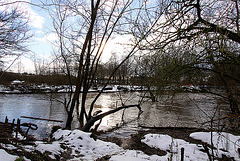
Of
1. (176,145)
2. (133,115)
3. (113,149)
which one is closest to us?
(176,145)

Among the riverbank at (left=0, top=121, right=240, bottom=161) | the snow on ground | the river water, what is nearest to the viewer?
the riverbank at (left=0, top=121, right=240, bottom=161)

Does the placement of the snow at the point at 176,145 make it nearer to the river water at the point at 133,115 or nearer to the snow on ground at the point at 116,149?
the snow on ground at the point at 116,149

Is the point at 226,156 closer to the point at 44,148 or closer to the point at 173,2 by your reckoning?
the point at 173,2

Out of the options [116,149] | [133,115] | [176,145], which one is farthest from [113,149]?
[133,115]

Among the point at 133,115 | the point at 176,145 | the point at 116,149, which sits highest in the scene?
the point at 176,145

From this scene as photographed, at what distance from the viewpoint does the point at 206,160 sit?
3807 mm

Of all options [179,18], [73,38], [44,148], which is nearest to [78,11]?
[73,38]

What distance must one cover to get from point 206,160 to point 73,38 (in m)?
7.06

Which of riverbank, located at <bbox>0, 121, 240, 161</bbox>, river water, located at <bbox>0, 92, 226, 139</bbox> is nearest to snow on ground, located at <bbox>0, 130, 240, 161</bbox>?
riverbank, located at <bbox>0, 121, 240, 161</bbox>

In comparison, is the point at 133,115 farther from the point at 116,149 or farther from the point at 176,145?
the point at 176,145

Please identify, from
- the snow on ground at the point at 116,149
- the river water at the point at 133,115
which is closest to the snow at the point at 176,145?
the snow on ground at the point at 116,149

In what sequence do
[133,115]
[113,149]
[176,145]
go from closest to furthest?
[176,145]
[113,149]
[133,115]

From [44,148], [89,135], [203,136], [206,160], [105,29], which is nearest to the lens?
[44,148]

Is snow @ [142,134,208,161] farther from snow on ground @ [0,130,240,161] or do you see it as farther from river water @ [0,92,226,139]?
river water @ [0,92,226,139]
